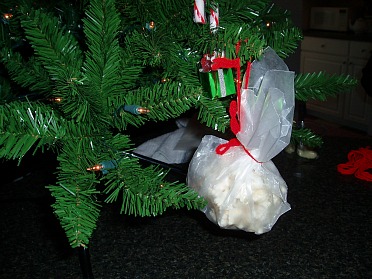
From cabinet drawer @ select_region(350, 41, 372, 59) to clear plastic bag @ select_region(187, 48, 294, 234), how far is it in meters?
3.04

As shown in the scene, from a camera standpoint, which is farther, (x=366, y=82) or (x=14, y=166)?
(x=366, y=82)

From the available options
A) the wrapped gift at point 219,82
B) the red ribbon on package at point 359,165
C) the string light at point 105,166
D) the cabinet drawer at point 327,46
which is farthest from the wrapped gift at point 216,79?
the cabinet drawer at point 327,46

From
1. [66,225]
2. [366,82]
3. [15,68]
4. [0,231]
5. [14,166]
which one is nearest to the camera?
[66,225]

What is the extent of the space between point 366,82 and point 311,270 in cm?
224

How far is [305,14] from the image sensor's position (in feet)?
13.5

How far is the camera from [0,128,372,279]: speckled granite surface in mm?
597

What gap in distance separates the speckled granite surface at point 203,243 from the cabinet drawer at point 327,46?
2839mm

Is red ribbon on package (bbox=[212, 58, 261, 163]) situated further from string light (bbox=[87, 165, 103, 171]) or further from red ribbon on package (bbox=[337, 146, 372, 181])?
red ribbon on package (bbox=[337, 146, 372, 181])

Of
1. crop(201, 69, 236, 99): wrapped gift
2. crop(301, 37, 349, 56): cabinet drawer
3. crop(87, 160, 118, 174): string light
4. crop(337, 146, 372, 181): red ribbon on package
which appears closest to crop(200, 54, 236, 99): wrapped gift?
crop(201, 69, 236, 99): wrapped gift

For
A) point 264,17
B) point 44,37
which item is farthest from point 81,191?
point 264,17

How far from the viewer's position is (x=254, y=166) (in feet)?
1.56

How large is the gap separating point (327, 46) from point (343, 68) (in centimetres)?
25

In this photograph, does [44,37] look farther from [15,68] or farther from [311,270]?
[311,270]

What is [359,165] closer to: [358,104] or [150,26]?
[150,26]
